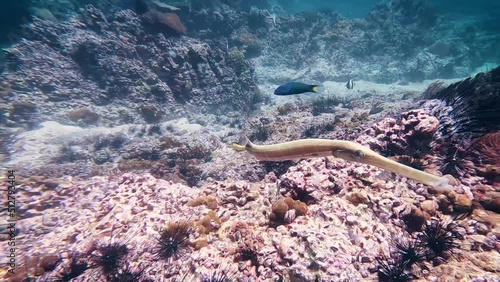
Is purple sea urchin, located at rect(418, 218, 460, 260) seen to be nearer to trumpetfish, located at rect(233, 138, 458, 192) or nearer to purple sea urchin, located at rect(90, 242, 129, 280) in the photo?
trumpetfish, located at rect(233, 138, 458, 192)

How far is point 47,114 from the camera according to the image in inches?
489

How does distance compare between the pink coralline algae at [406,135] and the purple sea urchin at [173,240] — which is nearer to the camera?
the purple sea urchin at [173,240]

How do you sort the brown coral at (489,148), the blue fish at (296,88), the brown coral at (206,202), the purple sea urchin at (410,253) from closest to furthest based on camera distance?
the purple sea urchin at (410,253) → the brown coral at (489,148) → the brown coral at (206,202) → the blue fish at (296,88)

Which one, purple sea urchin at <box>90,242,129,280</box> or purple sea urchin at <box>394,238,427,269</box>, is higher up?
purple sea urchin at <box>394,238,427,269</box>

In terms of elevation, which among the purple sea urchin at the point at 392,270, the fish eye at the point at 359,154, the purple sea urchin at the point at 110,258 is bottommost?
the purple sea urchin at the point at 110,258

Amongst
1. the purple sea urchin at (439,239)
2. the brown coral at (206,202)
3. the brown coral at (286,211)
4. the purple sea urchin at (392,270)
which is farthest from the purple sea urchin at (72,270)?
the purple sea urchin at (439,239)

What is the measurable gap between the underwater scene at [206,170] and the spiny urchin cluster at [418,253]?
0.06 feet

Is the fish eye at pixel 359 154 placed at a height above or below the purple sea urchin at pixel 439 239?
above

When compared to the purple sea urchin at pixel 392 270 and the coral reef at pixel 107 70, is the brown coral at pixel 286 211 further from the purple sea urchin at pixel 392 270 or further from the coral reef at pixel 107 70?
the coral reef at pixel 107 70

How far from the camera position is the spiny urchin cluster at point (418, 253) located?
2.76 metres

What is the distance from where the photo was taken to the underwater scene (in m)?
3.07

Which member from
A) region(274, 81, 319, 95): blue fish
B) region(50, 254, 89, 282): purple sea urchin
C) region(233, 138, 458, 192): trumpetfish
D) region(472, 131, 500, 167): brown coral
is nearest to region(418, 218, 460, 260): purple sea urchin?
region(233, 138, 458, 192): trumpetfish

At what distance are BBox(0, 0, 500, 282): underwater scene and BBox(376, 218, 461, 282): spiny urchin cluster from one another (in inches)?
0.7

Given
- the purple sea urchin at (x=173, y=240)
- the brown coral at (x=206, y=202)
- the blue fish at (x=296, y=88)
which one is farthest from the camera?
the blue fish at (x=296, y=88)
